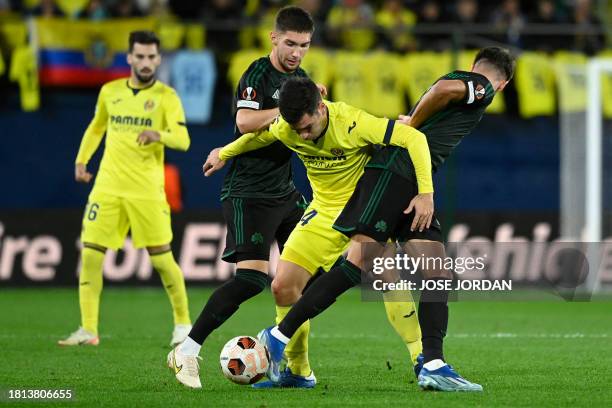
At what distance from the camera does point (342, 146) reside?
6297 mm

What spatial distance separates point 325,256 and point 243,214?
0.65 metres

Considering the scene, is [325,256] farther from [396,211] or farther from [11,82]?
[11,82]

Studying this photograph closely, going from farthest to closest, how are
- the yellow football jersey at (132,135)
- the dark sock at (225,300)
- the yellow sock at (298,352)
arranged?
the yellow football jersey at (132,135) → the yellow sock at (298,352) → the dark sock at (225,300)

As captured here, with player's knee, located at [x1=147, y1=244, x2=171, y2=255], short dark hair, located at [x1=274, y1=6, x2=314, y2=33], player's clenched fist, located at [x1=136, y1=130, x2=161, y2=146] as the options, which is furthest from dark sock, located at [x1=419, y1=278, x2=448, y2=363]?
player's knee, located at [x1=147, y1=244, x2=171, y2=255]

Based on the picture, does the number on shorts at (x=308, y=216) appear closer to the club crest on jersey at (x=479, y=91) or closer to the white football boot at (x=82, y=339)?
the club crest on jersey at (x=479, y=91)

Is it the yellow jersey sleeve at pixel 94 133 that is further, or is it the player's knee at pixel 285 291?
the yellow jersey sleeve at pixel 94 133

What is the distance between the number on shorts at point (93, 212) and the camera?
9227mm

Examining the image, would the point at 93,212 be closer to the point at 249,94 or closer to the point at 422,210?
the point at 249,94

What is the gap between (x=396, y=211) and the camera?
20.5 ft

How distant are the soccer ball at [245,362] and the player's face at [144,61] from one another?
351 cm

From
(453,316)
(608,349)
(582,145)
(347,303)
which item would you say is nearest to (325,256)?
(608,349)

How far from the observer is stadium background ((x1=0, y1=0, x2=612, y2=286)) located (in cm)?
1438

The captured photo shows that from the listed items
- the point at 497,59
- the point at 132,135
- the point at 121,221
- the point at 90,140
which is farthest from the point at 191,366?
the point at 90,140

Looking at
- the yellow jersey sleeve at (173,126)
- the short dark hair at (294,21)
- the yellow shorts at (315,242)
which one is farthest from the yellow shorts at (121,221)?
the yellow shorts at (315,242)
